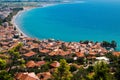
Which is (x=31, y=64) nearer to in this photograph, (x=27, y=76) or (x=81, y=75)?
(x=27, y=76)

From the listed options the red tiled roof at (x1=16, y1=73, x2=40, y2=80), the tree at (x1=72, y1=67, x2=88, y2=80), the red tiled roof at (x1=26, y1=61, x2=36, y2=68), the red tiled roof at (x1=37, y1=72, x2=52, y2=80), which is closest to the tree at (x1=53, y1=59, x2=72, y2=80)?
the tree at (x1=72, y1=67, x2=88, y2=80)

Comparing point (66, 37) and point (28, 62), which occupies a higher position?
point (28, 62)

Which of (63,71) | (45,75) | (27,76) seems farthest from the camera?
(45,75)

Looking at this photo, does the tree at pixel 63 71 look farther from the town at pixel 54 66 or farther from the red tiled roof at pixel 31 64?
the red tiled roof at pixel 31 64

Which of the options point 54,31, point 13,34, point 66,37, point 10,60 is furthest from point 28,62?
point 54,31

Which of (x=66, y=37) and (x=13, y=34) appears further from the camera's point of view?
(x=66, y=37)

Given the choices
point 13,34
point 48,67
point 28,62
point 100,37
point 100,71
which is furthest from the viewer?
point 100,37

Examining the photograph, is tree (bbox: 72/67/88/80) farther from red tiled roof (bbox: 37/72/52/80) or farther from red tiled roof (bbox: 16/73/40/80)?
red tiled roof (bbox: 16/73/40/80)

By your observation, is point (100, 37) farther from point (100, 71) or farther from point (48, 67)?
point (100, 71)

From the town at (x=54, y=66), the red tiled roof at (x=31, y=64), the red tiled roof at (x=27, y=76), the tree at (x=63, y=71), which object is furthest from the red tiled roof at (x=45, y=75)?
the red tiled roof at (x=31, y=64)

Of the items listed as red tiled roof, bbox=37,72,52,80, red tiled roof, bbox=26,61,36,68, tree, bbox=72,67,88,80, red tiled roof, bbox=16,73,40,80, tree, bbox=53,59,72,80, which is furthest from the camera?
red tiled roof, bbox=26,61,36,68

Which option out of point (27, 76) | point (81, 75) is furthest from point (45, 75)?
point (81, 75)
